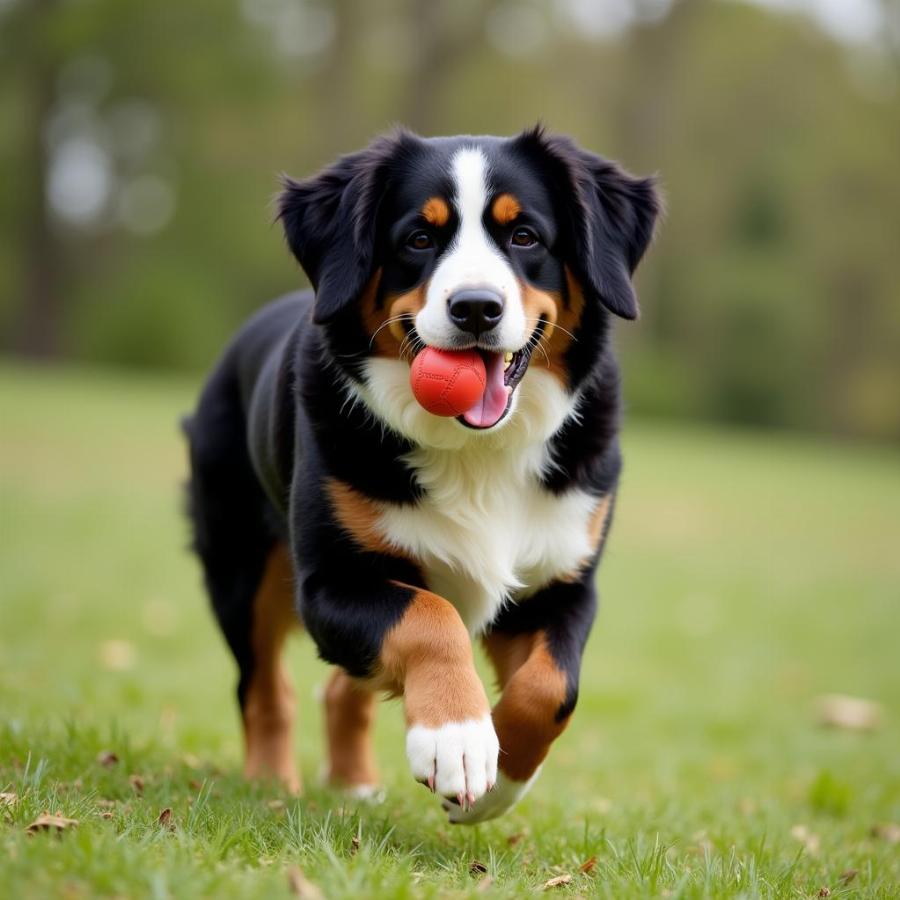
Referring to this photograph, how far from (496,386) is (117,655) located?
14.9 feet

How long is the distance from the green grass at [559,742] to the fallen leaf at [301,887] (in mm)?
46

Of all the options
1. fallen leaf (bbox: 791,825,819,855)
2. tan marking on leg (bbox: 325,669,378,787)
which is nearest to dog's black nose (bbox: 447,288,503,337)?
tan marking on leg (bbox: 325,669,378,787)

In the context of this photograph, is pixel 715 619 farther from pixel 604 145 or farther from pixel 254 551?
pixel 604 145

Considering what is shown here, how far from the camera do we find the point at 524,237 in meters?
4.07

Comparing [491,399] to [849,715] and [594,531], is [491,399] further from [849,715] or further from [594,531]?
[849,715]

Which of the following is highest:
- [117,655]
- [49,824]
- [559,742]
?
[49,824]

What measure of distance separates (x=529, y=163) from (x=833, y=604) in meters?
7.79

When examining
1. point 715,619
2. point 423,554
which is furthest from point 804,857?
point 715,619

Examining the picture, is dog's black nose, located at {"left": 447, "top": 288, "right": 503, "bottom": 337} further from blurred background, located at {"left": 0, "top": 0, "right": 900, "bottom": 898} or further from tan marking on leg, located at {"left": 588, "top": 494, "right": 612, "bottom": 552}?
blurred background, located at {"left": 0, "top": 0, "right": 900, "bottom": 898}

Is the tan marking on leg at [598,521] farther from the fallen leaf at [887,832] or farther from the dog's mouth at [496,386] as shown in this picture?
the fallen leaf at [887,832]

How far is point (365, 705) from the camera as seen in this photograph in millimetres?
5234

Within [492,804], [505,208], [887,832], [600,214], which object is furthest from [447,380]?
[887,832]

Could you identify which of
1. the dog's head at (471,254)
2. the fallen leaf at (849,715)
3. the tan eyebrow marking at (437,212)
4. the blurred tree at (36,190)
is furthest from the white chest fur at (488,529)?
the blurred tree at (36,190)

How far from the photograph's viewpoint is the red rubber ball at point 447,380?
12.4 feet
